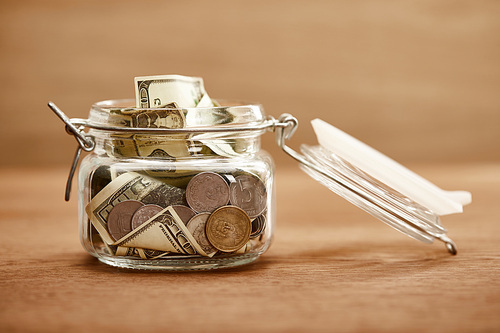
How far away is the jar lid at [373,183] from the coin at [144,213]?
23 centimetres

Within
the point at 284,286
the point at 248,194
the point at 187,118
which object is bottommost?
the point at 284,286

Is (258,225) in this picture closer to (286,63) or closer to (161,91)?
(161,91)

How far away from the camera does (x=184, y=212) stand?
0.84m

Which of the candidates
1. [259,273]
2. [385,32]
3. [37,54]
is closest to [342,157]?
[259,273]

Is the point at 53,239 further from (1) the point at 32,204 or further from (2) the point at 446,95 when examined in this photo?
(2) the point at 446,95

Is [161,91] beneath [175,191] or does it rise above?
above

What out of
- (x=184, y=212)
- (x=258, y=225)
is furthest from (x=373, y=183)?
(x=184, y=212)

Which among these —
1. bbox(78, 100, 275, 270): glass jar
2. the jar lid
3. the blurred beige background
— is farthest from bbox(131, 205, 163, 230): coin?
the blurred beige background

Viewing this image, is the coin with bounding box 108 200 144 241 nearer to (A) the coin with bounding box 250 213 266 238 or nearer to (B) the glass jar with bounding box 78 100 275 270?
(B) the glass jar with bounding box 78 100 275 270

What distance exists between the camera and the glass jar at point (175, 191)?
84 cm

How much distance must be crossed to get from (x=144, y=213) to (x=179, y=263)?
9 cm

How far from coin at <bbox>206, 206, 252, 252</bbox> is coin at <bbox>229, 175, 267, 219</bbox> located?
1 centimetres

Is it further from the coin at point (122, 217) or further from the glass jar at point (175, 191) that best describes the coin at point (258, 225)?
the coin at point (122, 217)

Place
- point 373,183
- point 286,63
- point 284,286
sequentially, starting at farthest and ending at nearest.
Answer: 1. point 286,63
2. point 373,183
3. point 284,286
